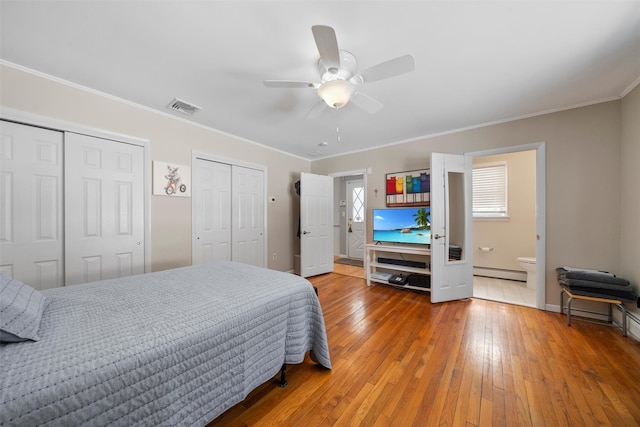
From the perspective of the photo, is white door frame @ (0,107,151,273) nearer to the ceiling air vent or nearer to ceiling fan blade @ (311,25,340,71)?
the ceiling air vent

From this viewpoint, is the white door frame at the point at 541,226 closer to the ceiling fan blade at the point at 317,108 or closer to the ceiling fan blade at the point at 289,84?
the ceiling fan blade at the point at 317,108

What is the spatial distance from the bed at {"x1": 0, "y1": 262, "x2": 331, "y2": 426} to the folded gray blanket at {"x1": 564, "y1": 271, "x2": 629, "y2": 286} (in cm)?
270

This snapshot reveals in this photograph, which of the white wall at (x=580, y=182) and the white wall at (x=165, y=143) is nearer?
the white wall at (x=165, y=143)

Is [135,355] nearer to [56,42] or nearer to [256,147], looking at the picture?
[56,42]

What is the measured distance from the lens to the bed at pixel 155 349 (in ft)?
2.42

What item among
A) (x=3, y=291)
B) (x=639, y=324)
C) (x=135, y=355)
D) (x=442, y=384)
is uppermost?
(x=3, y=291)

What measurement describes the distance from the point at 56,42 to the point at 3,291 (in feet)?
5.91

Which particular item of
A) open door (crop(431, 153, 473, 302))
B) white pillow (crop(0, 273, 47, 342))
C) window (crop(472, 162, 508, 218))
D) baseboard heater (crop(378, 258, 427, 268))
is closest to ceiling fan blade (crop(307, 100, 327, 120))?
open door (crop(431, 153, 473, 302))

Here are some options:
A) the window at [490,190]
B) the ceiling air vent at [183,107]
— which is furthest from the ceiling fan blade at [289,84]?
the window at [490,190]

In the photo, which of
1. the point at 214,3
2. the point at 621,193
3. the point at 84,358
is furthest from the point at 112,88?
the point at 621,193

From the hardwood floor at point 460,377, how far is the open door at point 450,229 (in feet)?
1.73

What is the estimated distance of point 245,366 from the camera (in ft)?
4.13

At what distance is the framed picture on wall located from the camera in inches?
139

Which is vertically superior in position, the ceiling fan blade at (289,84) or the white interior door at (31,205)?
the ceiling fan blade at (289,84)
